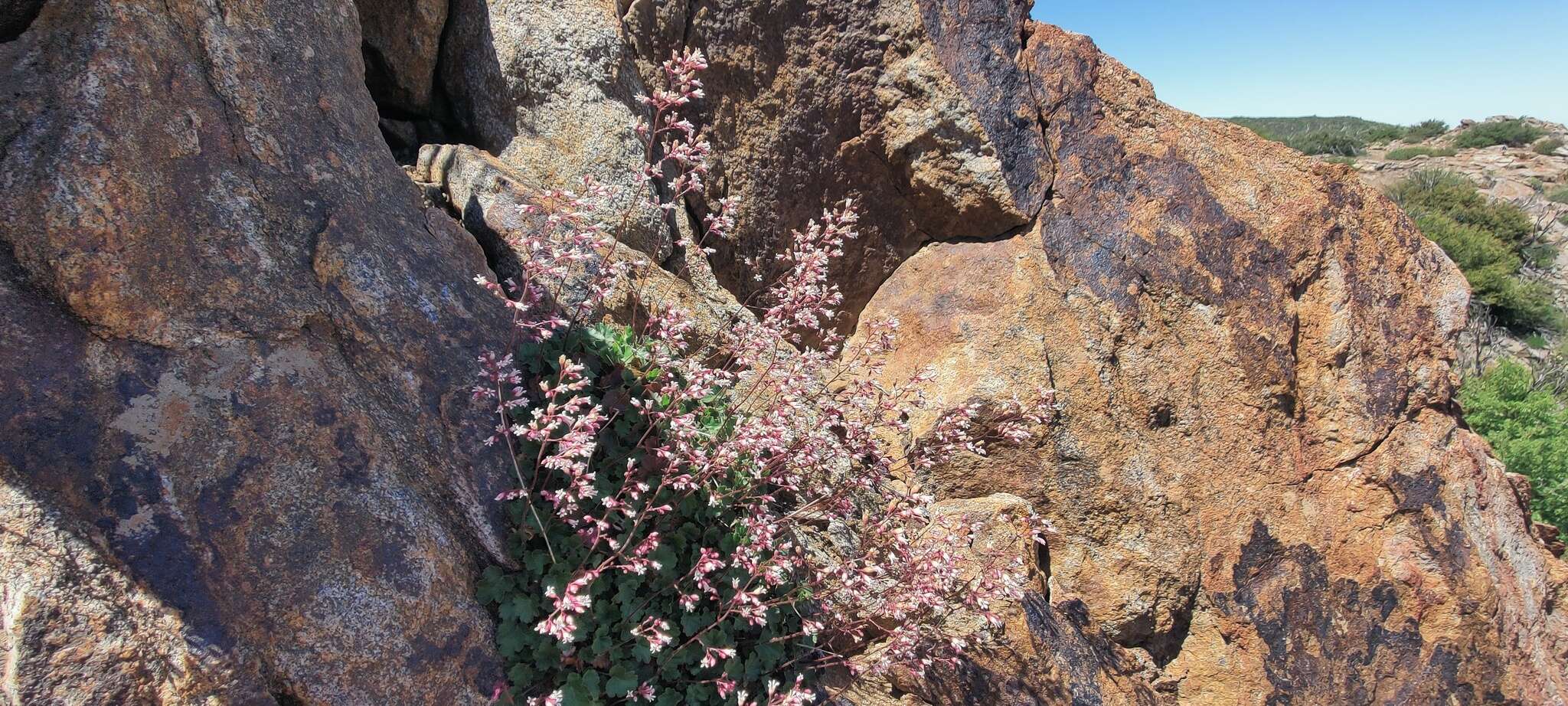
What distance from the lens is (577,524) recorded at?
3.41 metres

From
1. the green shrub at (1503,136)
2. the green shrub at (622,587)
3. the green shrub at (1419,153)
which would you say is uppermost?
the green shrub at (1503,136)

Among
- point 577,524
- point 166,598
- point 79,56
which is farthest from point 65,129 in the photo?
point 577,524

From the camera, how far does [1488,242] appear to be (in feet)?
72.1

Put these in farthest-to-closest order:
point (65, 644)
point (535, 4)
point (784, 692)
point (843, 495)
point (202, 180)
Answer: point (535, 4) → point (843, 495) → point (784, 692) → point (202, 180) → point (65, 644)

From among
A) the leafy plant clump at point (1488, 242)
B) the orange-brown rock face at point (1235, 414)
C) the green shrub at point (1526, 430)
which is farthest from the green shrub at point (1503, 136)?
the orange-brown rock face at point (1235, 414)

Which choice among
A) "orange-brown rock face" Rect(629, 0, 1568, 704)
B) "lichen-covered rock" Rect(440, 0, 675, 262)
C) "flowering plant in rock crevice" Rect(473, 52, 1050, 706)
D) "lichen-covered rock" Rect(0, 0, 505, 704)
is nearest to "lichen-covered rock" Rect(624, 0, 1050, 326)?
"orange-brown rock face" Rect(629, 0, 1568, 704)

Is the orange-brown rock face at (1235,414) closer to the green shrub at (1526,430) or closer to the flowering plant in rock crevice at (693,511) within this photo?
the flowering plant in rock crevice at (693,511)

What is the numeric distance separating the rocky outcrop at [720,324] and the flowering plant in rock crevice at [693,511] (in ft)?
0.76

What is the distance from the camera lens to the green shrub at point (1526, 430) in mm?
10648

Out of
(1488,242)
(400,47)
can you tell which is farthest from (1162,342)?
(1488,242)

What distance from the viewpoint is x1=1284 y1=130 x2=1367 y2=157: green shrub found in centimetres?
3691

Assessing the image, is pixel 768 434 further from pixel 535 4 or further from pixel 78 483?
pixel 535 4

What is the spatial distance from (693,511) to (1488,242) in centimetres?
2632

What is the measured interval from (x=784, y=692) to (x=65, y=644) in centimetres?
249
